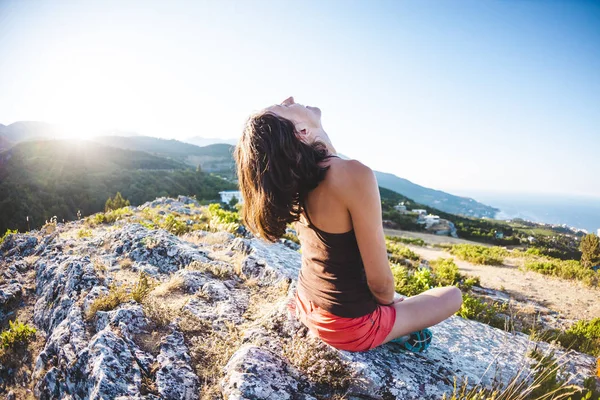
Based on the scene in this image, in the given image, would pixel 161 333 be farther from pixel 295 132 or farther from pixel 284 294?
pixel 295 132

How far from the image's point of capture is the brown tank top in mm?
2001

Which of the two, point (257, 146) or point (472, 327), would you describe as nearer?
point (257, 146)

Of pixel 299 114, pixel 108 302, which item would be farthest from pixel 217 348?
pixel 299 114

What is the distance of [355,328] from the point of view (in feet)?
7.19

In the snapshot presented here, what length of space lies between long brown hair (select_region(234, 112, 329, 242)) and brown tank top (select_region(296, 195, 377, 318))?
0.60 feet

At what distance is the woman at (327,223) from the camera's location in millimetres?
1804

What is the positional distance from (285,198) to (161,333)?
87.3 inches

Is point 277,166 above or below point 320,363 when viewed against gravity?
above

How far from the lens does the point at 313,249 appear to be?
216 cm

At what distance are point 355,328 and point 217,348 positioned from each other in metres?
1.46

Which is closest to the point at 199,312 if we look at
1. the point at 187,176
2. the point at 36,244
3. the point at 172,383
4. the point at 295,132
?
the point at 172,383

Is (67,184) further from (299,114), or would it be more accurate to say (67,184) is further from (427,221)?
(299,114)

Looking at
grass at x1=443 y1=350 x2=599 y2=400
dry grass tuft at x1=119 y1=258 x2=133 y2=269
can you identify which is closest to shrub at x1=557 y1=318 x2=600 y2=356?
grass at x1=443 y1=350 x2=599 y2=400

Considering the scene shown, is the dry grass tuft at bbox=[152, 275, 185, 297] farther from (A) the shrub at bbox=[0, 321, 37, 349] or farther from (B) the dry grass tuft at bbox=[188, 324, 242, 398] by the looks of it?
(A) the shrub at bbox=[0, 321, 37, 349]
